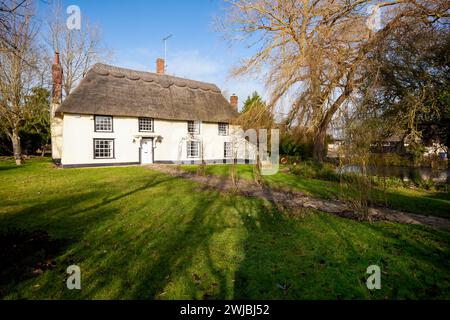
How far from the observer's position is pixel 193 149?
990 inches

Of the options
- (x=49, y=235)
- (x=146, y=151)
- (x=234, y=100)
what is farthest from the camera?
(x=234, y=100)

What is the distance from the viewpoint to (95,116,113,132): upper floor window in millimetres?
20469

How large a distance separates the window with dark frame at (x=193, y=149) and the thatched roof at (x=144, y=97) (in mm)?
2532

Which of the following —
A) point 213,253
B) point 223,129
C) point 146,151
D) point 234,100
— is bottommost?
point 213,253

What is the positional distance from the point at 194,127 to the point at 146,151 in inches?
216

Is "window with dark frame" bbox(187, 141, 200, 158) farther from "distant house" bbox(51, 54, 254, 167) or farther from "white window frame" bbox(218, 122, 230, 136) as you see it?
"white window frame" bbox(218, 122, 230, 136)

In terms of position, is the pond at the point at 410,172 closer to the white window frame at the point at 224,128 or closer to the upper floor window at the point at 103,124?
the white window frame at the point at 224,128

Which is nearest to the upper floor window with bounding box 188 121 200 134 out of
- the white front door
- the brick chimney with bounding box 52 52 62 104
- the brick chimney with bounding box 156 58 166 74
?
the white front door

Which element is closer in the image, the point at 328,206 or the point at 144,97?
the point at 328,206

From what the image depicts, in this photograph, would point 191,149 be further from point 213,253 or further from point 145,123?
point 213,253

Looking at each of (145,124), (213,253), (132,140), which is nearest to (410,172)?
(213,253)

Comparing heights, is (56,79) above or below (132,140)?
above

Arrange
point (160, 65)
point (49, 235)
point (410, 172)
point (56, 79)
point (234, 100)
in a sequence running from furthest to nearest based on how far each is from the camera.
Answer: point (234, 100)
point (160, 65)
point (56, 79)
point (410, 172)
point (49, 235)
